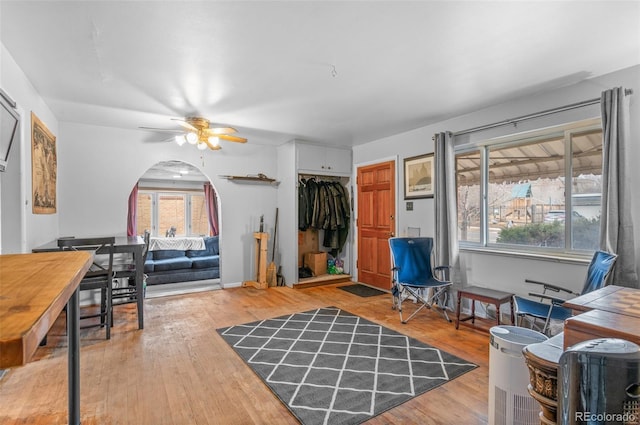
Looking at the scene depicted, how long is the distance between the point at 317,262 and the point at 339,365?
10.2ft

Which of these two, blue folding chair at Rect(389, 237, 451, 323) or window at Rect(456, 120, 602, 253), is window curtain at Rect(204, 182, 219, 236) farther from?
window at Rect(456, 120, 602, 253)

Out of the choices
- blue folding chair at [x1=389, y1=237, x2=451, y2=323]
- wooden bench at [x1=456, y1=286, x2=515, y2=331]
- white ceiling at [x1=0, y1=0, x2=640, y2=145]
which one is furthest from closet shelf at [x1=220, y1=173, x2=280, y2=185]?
wooden bench at [x1=456, y1=286, x2=515, y2=331]

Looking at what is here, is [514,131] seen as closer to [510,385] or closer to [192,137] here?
[510,385]

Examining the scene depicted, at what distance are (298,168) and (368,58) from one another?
2.89m

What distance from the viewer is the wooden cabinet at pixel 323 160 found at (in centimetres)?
526

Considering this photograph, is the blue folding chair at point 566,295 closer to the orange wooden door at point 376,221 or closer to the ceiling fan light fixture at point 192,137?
the orange wooden door at point 376,221

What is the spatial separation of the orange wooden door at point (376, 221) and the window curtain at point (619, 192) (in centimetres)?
254

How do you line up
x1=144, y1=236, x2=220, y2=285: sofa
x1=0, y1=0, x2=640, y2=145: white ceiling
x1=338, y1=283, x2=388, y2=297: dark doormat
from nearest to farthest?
x1=0, y1=0, x2=640, y2=145: white ceiling < x1=338, y1=283, x2=388, y2=297: dark doormat < x1=144, y1=236, x2=220, y2=285: sofa

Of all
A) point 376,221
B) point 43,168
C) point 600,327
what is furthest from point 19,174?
point 376,221

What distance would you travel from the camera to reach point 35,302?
665mm

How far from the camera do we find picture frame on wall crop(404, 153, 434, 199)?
4246 millimetres

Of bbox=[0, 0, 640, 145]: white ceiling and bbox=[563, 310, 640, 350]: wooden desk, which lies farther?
bbox=[0, 0, 640, 145]: white ceiling

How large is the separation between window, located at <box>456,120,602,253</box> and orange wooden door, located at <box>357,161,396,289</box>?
110cm

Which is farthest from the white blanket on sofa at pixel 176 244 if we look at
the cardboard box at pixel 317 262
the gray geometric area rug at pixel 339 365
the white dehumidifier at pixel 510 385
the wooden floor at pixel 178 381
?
the white dehumidifier at pixel 510 385
